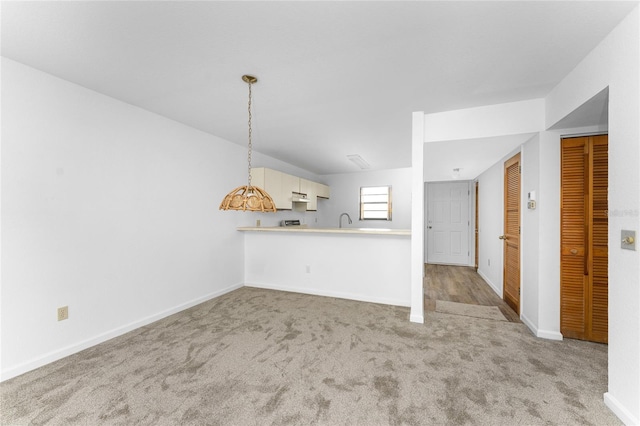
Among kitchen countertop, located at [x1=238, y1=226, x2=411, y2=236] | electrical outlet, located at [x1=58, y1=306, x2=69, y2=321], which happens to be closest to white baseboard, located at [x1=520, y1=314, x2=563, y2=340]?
kitchen countertop, located at [x1=238, y1=226, x2=411, y2=236]

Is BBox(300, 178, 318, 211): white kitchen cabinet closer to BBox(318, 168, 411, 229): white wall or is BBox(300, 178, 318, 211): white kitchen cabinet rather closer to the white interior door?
BBox(318, 168, 411, 229): white wall

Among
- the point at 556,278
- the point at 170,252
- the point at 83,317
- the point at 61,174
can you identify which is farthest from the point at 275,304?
the point at 556,278

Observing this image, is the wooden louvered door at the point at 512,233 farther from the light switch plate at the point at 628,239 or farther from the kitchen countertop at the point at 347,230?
the light switch plate at the point at 628,239

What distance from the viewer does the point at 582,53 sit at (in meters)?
1.89

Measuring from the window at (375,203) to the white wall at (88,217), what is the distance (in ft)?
13.8

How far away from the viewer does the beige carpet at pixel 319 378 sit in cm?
159

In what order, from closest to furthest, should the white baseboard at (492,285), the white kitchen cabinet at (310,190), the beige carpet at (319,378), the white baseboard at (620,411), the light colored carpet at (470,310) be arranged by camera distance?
the white baseboard at (620,411)
the beige carpet at (319,378)
the light colored carpet at (470,310)
the white baseboard at (492,285)
the white kitchen cabinet at (310,190)

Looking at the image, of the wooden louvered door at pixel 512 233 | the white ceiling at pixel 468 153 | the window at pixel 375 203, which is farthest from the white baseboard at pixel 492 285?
the window at pixel 375 203

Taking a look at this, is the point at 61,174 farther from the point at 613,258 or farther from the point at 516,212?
the point at 516,212

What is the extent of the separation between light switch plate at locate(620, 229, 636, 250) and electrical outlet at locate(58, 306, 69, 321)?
414cm

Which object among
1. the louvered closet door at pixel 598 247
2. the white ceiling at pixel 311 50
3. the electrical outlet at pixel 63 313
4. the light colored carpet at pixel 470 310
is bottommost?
the light colored carpet at pixel 470 310

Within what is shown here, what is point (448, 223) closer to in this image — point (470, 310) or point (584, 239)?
point (470, 310)

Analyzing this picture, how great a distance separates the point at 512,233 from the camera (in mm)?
3525

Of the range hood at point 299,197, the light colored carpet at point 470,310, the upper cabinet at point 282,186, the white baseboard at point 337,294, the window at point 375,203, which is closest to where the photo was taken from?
the light colored carpet at point 470,310
